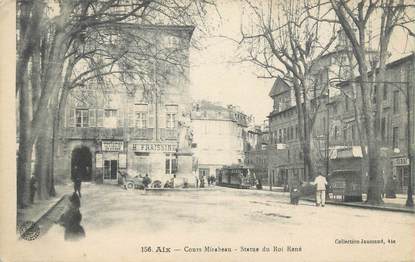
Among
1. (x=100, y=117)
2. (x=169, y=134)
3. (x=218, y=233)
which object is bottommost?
(x=218, y=233)

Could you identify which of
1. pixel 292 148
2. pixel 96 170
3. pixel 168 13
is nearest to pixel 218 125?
pixel 292 148

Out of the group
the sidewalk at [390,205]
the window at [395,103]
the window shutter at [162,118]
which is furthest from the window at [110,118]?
the window at [395,103]

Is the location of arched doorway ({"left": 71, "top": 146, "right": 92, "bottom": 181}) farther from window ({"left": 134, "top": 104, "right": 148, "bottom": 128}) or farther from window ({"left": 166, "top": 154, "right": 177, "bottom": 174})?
window ({"left": 166, "top": 154, "right": 177, "bottom": 174})

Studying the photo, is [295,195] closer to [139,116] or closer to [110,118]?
[139,116]

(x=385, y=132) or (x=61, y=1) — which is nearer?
(x=61, y=1)

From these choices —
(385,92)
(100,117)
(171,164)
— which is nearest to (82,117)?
(100,117)

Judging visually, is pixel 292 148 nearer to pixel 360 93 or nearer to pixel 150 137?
pixel 360 93

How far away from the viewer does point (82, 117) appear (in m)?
9.31

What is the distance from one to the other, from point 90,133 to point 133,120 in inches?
39.8

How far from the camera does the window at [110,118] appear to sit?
31.1ft

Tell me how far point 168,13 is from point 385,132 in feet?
15.8

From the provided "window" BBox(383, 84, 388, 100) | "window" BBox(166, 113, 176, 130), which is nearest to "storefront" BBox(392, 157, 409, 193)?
"window" BBox(383, 84, 388, 100)

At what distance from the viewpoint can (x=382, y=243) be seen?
8.26 meters

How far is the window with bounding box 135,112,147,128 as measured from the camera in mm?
10008
